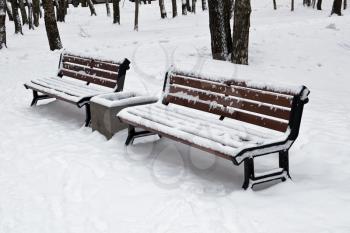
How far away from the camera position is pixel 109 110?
6.05 meters

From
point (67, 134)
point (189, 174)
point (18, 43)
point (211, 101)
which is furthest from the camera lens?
point (18, 43)

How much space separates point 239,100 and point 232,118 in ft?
0.85

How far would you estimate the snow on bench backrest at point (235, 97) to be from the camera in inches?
176

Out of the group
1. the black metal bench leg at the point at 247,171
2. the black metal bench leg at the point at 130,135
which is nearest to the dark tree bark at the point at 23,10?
the black metal bench leg at the point at 130,135

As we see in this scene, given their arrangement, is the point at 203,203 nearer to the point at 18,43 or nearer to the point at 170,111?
the point at 170,111

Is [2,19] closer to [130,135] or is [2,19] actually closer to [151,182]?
[130,135]

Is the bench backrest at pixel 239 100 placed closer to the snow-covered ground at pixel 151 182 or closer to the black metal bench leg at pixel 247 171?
the black metal bench leg at pixel 247 171

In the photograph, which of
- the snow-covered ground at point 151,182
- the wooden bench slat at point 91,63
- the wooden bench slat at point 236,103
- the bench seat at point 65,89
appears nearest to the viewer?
the snow-covered ground at point 151,182

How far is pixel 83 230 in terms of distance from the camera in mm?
3766

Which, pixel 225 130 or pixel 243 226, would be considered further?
pixel 225 130

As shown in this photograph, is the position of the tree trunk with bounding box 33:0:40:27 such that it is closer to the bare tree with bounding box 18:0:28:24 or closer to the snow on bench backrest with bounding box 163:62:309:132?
the bare tree with bounding box 18:0:28:24

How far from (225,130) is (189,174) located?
659 mm

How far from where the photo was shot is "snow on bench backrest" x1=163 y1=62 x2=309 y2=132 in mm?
4477

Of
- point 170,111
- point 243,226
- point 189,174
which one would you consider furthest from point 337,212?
point 170,111
